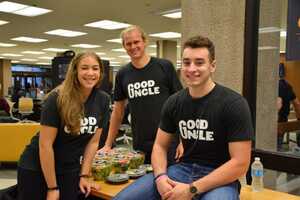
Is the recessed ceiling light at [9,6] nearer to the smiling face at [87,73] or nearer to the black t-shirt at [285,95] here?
the smiling face at [87,73]

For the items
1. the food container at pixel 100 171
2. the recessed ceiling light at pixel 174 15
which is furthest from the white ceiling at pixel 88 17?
the food container at pixel 100 171

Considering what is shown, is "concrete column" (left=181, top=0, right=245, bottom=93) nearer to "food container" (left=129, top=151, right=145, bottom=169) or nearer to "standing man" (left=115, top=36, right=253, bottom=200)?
"food container" (left=129, top=151, right=145, bottom=169)

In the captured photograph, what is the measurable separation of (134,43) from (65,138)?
83cm

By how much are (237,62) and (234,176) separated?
1310 mm

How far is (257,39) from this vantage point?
2.70m

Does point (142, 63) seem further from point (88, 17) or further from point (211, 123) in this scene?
point (88, 17)

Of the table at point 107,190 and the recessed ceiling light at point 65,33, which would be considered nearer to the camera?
the table at point 107,190

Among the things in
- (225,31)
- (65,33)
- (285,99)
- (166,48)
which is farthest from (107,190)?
(166,48)

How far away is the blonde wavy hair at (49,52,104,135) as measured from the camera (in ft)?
6.57

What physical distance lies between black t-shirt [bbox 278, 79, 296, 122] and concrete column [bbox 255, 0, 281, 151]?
0.04 meters

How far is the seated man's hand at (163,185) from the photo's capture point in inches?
67.3

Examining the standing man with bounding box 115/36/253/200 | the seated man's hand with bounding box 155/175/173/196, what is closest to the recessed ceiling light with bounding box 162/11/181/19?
the standing man with bounding box 115/36/253/200

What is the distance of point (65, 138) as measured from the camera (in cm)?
209

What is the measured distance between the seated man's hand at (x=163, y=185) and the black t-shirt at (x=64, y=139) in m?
0.61
